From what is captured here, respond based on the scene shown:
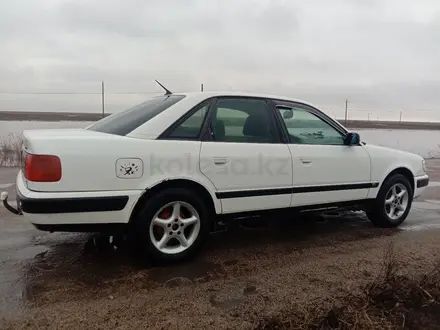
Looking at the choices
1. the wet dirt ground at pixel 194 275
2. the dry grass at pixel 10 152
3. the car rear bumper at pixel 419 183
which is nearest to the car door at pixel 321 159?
the wet dirt ground at pixel 194 275

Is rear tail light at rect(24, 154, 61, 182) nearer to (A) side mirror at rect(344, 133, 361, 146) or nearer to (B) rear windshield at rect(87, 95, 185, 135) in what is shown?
(B) rear windshield at rect(87, 95, 185, 135)

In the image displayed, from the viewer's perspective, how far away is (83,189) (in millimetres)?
3445

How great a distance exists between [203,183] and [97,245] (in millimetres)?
1408

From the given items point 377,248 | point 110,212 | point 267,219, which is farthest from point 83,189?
point 377,248

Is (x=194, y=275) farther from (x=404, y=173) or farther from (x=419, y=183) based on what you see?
(x=419, y=183)

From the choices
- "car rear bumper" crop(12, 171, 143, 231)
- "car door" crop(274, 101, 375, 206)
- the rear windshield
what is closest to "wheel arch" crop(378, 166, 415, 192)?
"car door" crop(274, 101, 375, 206)

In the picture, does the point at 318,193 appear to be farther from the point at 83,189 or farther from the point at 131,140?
the point at 83,189

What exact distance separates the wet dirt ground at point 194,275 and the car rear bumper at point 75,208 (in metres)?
0.49

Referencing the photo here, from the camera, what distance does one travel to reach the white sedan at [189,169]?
11.2 feet

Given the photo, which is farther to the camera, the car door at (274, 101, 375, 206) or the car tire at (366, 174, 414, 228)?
the car tire at (366, 174, 414, 228)

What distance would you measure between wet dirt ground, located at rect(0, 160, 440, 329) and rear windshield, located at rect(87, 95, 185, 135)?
1233mm

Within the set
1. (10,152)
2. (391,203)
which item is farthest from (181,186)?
(10,152)

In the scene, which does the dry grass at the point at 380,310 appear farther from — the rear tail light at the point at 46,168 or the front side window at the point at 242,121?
the rear tail light at the point at 46,168

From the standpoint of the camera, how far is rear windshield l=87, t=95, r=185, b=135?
12.9ft
